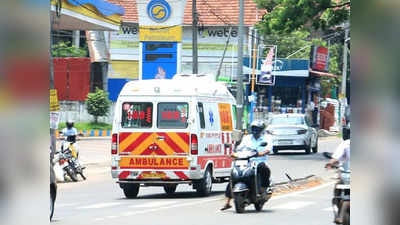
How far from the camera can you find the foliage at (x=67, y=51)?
4244cm

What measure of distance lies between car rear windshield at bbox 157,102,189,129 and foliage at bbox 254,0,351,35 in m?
10.4

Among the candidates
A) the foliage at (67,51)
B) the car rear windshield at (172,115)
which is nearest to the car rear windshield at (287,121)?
the car rear windshield at (172,115)

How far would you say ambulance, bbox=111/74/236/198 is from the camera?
1473 cm

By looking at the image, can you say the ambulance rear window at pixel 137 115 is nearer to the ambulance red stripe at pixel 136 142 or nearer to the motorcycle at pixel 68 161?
the ambulance red stripe at pixel 136 142

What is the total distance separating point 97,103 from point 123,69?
3711 mm

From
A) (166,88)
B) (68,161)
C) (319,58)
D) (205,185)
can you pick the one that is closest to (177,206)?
(205,185)

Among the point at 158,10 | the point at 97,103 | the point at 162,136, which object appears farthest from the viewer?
the point at 97,103

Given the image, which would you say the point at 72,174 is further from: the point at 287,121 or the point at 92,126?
the point at 92,126

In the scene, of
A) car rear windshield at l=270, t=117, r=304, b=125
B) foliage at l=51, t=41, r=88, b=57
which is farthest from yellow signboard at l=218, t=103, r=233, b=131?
foliage at l=51, t=41, r=88, b=57

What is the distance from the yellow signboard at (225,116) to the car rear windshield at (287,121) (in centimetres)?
988

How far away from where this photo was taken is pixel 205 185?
15195 millimetres

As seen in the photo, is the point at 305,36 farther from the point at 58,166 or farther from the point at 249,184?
the point at 249,184
